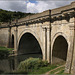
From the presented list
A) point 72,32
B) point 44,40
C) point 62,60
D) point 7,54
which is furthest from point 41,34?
point 7,54

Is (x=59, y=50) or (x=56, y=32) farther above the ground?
(x=56, y=32)

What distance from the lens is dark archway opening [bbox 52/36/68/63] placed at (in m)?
14.3

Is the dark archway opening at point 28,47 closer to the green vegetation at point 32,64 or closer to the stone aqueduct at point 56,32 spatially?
the stone aqueduct at point 56,32

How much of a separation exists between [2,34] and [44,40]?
2140 cm

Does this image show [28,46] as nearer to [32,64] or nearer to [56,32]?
[32,64]

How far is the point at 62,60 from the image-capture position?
15203 millimetres

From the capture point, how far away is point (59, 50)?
1479 cm

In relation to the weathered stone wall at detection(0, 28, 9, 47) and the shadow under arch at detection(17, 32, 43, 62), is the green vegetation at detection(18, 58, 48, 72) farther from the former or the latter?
the weathered stone wall at detection(0, 28, 9, 47)

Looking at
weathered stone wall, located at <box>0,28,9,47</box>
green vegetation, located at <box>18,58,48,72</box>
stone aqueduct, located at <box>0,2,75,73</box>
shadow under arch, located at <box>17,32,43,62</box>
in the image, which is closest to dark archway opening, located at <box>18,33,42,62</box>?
shadow under arch, located at <box>17,32,43,62</box>

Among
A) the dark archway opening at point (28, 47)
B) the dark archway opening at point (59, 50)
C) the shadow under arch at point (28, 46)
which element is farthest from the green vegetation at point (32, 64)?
the dark archway opening at point (28, 47)

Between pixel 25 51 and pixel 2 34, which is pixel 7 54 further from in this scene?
pixel 2 34

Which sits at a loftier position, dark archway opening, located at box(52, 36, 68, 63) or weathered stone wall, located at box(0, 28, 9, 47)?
weathered stone wall, located at box(0, 28, 9, 47)

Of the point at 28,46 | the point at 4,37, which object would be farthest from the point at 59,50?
the point at 4,37

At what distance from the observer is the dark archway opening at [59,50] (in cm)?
1435
